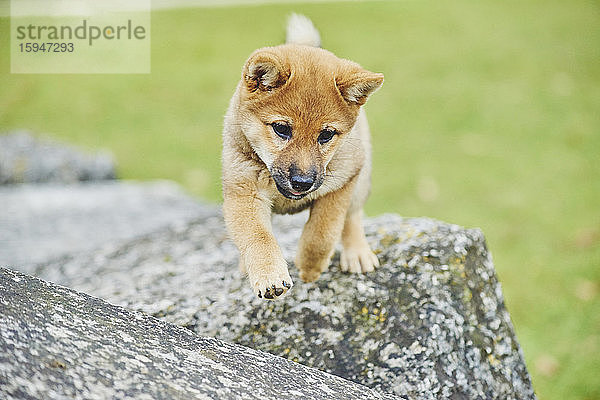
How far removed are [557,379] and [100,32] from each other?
10.9 m

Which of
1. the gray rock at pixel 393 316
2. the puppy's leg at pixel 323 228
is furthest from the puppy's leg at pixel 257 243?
the gray rock at pixel 393 316

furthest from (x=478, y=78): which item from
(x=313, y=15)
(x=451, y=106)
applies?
(x=313, y=15)

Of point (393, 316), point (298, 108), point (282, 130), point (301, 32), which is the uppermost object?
point (301, 32)

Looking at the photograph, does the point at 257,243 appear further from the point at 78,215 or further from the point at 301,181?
the point at 78,215

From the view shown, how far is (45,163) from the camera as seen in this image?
32.3 feet

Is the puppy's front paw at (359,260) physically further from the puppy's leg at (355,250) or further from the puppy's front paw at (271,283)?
the puppy's front paw at (271,283)

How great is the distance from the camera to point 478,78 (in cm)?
1250

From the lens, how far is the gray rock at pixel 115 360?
2.31 meters

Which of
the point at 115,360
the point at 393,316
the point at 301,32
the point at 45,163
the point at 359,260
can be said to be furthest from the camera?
the point at 45,163

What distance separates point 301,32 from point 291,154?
1408mm

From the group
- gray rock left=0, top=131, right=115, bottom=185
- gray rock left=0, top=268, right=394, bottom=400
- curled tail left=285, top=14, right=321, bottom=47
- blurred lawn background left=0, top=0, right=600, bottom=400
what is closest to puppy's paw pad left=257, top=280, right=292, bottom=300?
gray rock left=0, top=268, right=394, bottom=400

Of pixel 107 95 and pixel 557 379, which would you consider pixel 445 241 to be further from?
Answer: pixel 107 95

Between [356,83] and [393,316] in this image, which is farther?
[393,316]

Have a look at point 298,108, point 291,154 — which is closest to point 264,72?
point 298,108
